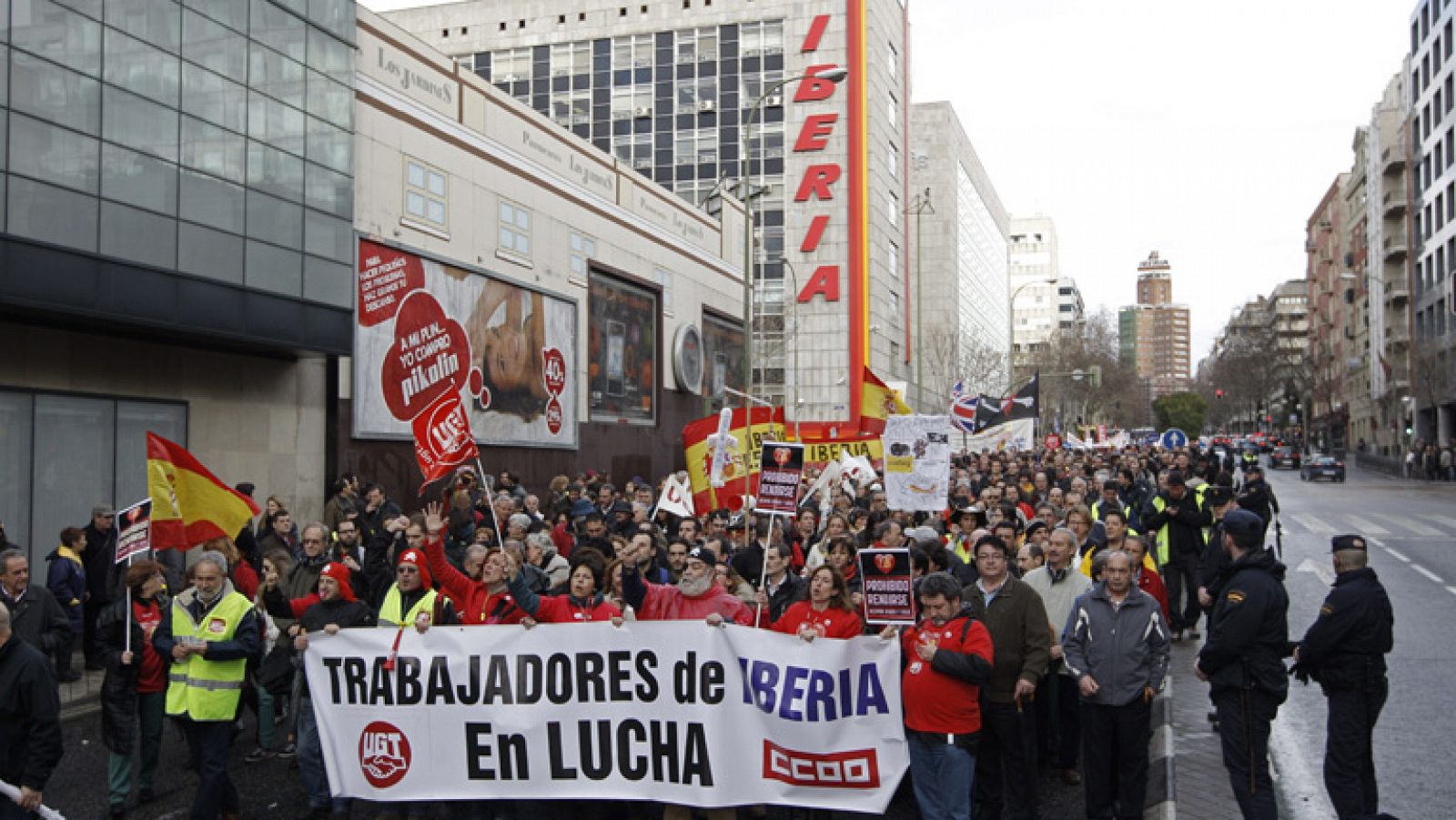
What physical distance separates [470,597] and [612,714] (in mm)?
1411

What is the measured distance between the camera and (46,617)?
8.19 meters

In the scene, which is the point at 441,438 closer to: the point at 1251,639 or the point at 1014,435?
the point at 1251,639

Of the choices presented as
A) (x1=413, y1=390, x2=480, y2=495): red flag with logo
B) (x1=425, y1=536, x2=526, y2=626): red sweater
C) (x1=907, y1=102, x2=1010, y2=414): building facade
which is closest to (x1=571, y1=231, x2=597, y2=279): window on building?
(x1=413, y1=390, x2=480, y2=495): red flag with logo

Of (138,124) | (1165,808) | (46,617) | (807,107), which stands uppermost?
(807,107)

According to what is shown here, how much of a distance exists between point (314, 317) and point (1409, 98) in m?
71.5

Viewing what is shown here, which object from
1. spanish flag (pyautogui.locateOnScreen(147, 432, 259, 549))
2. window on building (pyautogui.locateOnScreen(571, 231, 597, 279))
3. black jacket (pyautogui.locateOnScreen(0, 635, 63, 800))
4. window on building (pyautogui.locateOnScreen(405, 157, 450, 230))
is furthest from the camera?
window on building (pyautogui.locateOnScreen(571, 231, 597, 279))

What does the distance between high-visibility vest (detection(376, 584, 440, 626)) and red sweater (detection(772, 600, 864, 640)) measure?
227 centimetres

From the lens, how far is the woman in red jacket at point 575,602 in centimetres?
709

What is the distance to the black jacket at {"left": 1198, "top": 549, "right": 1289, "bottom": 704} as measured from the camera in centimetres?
630

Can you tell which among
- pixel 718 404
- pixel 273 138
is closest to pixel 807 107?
pixel 718 404

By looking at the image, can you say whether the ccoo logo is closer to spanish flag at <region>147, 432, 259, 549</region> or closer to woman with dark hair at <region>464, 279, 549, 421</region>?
spanish flag at <region>147, 432, 259, 549</region>

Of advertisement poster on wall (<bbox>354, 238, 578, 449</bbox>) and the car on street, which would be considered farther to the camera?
the car on street

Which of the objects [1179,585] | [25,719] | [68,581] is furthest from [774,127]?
[25,719]

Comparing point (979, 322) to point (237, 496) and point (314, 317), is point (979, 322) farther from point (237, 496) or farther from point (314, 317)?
point (237, 496)
